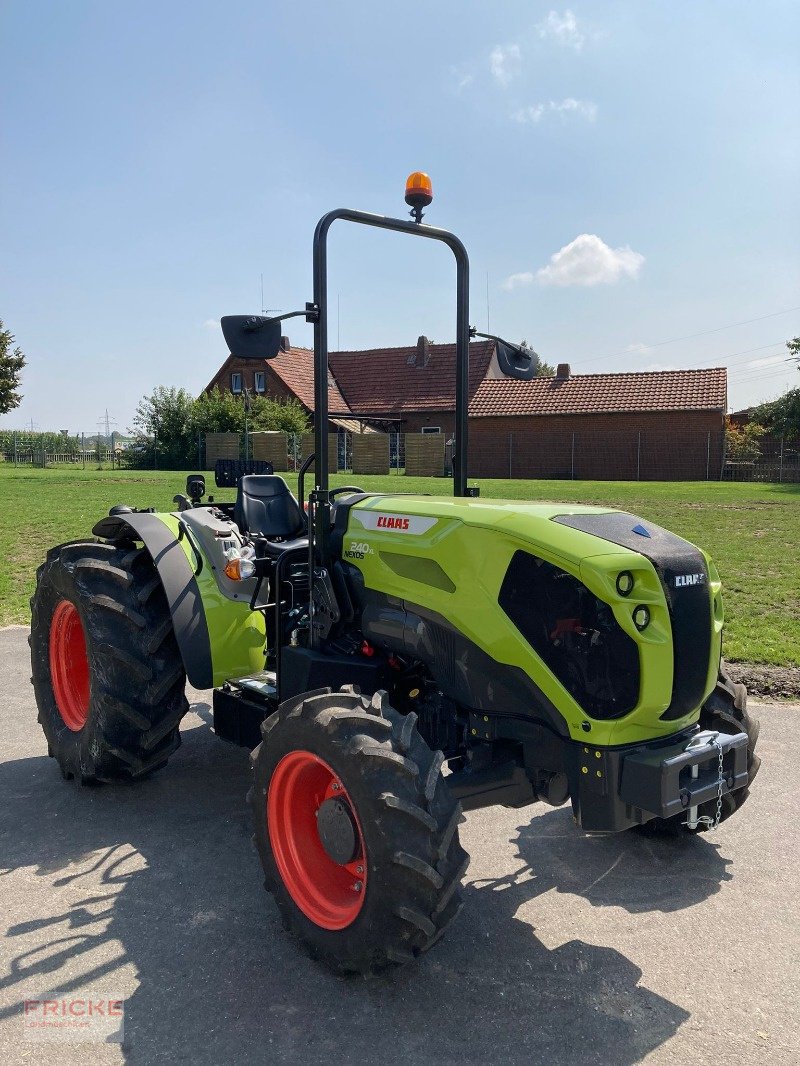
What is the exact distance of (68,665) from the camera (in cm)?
475

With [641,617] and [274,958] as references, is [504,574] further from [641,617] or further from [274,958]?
[274,958]

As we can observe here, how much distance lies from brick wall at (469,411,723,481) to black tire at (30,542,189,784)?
2770cm

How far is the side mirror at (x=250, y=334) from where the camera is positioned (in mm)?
3150

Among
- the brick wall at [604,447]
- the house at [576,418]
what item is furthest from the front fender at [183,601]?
the brick wall at [604,447]

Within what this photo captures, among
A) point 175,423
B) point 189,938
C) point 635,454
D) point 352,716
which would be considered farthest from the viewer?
point 175,423

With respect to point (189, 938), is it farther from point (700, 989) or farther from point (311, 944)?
point (700, 989)

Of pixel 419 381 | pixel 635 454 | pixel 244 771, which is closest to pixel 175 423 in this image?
pixel 419 381

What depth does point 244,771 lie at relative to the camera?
463 cm

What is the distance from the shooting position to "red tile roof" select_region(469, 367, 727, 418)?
32.8 m

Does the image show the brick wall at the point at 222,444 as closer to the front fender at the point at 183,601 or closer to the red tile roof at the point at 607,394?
the red tile roof at the point at 607,394

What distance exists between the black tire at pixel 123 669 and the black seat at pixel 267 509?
65cm

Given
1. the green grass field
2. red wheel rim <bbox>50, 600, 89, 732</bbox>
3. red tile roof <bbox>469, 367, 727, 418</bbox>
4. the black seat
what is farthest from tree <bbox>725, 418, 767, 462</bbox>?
red wheel rim <bbox>50, 600, 89, 732</bbox>

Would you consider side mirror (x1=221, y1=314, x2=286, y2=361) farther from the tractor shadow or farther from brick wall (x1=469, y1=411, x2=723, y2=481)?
brick wall (x1=469, y1=411, x2=723, y2=481)

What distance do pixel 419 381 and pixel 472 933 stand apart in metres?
35.4
